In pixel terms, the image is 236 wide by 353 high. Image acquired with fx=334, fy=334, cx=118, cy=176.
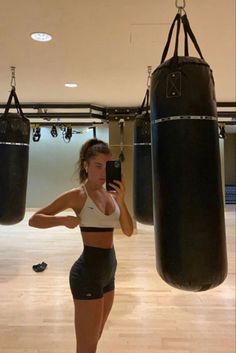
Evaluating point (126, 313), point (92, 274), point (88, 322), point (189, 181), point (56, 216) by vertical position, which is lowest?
point (126, 313)

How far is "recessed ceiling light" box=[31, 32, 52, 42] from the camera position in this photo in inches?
94.5

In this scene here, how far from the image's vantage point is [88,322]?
1.50 m

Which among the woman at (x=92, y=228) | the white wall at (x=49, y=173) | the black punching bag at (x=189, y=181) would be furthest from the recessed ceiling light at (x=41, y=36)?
the white wall at (x=49, y=173)

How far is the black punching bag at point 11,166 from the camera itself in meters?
2.47

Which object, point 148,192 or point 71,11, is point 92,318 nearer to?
point 148,192

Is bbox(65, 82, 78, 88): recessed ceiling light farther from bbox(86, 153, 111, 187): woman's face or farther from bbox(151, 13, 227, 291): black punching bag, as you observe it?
bbox(151, 13, 227, 291): black punching bag

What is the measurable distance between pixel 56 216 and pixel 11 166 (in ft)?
3.55

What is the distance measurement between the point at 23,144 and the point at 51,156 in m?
5.64

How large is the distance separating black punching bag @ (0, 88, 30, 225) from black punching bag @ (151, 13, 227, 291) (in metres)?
1.56

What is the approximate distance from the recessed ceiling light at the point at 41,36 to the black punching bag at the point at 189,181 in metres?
1.51

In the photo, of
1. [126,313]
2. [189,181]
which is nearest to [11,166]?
[126,313]

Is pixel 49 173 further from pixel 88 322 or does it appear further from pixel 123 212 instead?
pixel 88 322

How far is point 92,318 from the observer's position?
1.51m

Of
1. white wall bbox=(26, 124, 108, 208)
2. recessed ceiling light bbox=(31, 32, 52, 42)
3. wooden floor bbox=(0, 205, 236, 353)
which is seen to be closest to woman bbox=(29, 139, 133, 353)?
wooden floor bbox=(0, 205, 236, 353)
